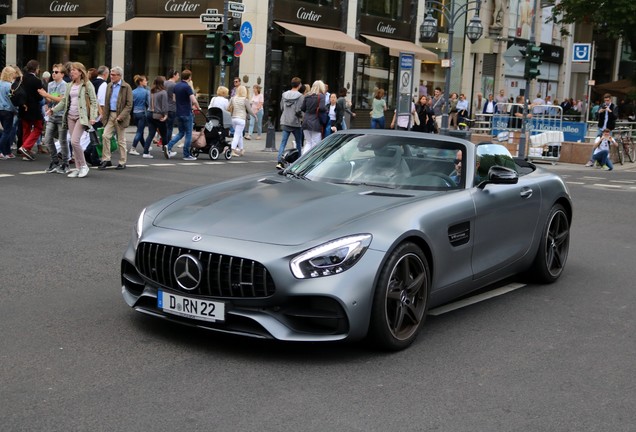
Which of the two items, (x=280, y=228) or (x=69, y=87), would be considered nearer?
(x=280, y=228)

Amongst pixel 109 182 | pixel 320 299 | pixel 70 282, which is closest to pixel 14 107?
pixel 109 182

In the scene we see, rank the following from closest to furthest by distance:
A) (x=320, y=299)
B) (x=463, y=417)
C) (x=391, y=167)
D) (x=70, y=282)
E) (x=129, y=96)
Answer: (x=463, y=417) → (x=320, y=299) → (x=391, y=167) → (x=70, y=282) → (x=129, y=96)

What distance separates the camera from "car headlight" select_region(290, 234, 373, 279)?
5.29 metres

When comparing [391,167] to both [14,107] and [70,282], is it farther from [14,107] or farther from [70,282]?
[14,107]

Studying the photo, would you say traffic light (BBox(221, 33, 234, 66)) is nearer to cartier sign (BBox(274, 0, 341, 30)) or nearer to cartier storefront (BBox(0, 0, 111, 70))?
cartier sign (BBox(274, 0, 341, 30))

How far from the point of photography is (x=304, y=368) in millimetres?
5293

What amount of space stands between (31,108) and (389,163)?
40.7 feet

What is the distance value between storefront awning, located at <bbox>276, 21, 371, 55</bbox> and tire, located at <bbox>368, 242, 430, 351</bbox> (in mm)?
28600

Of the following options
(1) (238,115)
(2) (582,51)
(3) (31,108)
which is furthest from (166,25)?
(3) (31,108)

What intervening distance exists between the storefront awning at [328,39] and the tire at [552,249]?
2625 cm

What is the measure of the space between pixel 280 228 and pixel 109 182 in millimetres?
9953

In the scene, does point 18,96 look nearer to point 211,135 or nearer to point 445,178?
point 211,135

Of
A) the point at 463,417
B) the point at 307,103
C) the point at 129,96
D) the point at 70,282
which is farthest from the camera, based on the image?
the point at 307,103

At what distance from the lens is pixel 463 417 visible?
4.57 meters
